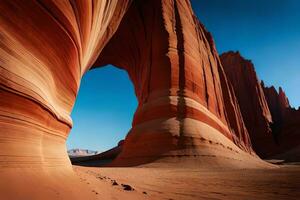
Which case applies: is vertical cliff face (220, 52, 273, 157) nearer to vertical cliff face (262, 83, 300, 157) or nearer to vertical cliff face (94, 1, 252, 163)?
vertical cliff face (262, 83, 300, 157)

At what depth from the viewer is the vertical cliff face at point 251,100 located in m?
41.7

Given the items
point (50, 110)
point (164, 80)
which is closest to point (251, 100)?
point (164, 80)

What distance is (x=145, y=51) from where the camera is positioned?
17625 millimetres

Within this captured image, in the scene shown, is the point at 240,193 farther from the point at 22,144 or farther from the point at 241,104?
the point at 241,104

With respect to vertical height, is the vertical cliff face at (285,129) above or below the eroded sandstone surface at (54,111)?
above

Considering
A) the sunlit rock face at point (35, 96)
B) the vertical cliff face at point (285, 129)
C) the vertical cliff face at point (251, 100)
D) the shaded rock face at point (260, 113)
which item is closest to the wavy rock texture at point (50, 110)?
the sunlit rock face at point (35, 96)

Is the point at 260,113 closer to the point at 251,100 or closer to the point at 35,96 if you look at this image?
the point at 251,100

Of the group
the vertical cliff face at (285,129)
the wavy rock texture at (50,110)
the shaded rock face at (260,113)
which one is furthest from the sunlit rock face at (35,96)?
the shaded rock face at (260,113)

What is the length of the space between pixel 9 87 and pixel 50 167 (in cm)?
123

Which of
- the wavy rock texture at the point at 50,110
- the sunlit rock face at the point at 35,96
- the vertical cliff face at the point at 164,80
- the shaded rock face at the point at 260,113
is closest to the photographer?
the sunlit rock face at the point at 35,96

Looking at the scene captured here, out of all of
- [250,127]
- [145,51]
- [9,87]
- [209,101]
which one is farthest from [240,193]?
[250,127]

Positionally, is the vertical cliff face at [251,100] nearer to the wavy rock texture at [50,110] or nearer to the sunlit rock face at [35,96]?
the wavy rock texture at [50,110]

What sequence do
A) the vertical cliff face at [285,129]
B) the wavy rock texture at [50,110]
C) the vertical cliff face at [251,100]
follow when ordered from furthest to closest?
the vertical cliff face at [251,100]
the vertical cliff face at [285,129]
the wavy rock texture at [50,110]

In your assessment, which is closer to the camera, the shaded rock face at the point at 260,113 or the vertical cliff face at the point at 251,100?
the shaded rock face at the point at 260,113
